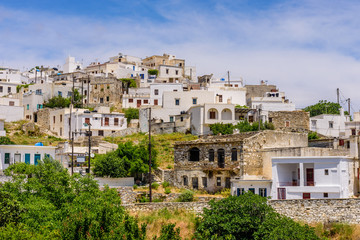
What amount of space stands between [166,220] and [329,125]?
118 feet

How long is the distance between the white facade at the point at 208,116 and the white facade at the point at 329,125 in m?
10.2

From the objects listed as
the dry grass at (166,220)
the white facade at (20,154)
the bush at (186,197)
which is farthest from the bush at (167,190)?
the white facade at (20,154)

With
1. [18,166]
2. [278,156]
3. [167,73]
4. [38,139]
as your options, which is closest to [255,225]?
[278,156]

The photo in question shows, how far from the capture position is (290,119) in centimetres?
6316

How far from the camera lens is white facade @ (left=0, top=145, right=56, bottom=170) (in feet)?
150

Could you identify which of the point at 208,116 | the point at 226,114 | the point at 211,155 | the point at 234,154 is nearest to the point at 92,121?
the point at 208,116

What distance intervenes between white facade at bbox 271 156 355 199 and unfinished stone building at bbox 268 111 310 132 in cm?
2549

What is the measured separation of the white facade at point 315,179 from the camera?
35.4 metres

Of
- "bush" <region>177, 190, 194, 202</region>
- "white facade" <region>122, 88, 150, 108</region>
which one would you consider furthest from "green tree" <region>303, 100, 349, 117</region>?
"bush" <region>177, 190, 194, 202</region>

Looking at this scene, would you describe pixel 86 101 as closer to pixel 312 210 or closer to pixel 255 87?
pixel 255 87

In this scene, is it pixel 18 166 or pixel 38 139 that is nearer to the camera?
pixel 18 166

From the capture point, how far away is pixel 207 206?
34.2 metres

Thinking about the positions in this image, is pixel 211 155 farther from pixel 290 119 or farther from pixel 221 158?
pixel 290 119

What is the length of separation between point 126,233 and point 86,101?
56395 mm
